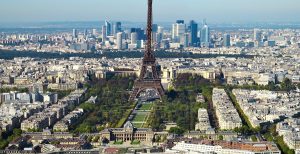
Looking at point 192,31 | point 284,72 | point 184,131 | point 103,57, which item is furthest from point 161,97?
point 192,31

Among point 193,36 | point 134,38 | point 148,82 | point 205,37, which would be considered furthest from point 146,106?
point 205,37

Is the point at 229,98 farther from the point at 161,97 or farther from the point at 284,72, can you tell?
the point at 284,72

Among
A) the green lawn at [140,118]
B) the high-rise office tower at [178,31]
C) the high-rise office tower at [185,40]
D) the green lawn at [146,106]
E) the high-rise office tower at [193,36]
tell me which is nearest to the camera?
the green lawn at [140,118]

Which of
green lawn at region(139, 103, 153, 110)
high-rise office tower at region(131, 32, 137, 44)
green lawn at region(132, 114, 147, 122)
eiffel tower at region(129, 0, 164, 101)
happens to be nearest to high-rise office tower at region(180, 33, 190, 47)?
high-rise office tower at region(131, 32, 137, 44)

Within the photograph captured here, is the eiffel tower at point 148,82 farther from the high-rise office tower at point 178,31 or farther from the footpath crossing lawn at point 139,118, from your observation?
the high-rise office tower at point 178,31

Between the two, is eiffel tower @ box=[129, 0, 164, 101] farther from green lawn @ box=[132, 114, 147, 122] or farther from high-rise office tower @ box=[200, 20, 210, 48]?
high-rise office tower @ box=[200, 20, 210, 48]

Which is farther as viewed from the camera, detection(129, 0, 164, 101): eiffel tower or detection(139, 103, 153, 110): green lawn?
detection(129, 0, 164, 101): eiffel tower

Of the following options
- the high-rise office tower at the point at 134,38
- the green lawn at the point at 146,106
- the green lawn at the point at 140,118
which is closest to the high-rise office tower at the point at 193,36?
the high-rise office tower at the point at 134,38

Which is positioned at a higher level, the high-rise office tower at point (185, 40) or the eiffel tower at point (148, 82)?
the eiffel tower at point (148, 82)

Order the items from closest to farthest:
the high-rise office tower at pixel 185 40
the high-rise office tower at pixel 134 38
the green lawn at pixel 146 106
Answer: the green lawn at pixel 146 106
the high-rise office tower at pixel 134 38
the high-rise office tower at pixel 185 40

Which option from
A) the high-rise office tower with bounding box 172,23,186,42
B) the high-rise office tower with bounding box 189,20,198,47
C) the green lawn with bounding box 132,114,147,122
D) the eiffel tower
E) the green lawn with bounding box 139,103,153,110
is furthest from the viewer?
the high-rise office tower with bounding box 172,23,186,42

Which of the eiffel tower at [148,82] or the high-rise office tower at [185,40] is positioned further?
the high-rise office tower at [185,40]
